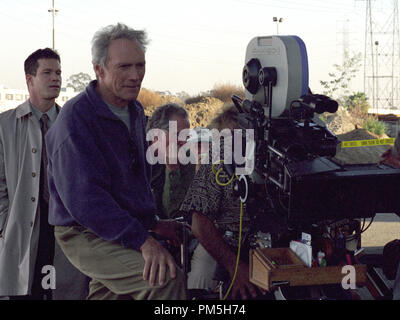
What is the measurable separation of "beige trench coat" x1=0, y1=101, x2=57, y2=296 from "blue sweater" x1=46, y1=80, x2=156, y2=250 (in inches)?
60.2

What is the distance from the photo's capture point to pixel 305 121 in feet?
7.16

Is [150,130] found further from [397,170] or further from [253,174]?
[397,170]

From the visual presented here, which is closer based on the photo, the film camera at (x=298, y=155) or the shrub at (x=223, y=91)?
the film camera at (x=298, y=155)

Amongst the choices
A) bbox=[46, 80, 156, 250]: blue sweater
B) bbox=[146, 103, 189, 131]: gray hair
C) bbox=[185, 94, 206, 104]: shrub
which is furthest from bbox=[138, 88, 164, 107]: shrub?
bbox=[46, 80, 156, 250]: blue sweater

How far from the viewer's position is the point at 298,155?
213 centimetres

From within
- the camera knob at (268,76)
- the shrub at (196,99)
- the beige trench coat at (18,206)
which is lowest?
the beige trench coat at (18,206)

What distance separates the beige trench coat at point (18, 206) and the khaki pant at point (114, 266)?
160 centimetres

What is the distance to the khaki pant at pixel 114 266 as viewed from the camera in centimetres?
202

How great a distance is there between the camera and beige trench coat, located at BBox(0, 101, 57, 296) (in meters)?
3.70

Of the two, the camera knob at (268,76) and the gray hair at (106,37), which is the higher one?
the gray hair at (106,37)

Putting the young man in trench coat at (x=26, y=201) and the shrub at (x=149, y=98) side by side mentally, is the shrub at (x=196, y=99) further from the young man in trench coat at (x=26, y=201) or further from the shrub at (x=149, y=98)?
the young man in trench coat at (x=26, y=201)

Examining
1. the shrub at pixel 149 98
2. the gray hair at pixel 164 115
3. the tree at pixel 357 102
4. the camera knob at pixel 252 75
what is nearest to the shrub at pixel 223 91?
the shrub at pixel 149 98

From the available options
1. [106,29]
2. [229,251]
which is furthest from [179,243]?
[106,29]

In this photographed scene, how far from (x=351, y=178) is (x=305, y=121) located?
32 centimetres
